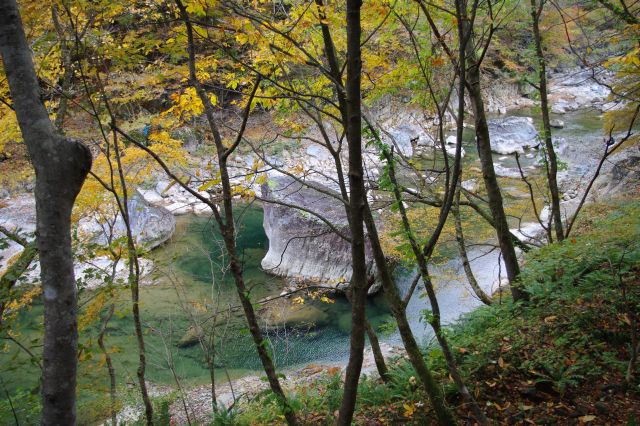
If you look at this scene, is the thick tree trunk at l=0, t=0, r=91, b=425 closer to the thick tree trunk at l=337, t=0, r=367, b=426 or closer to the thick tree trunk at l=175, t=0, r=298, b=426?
the thick tree trunk at l=337, t=0, r=367, b=426

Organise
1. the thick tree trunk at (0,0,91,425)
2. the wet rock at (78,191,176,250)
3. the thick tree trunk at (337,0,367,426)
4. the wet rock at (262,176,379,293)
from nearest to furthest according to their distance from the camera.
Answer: the thick tree trunk at (0,0,91,425) < the thick tree trunk at (337,0,367,426) < the wet rock at (262,176,379,293) < the wet rock at (78,191,176,250)

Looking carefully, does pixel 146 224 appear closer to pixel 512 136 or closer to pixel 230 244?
pixel 230 244

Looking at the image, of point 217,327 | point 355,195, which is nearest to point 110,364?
point 217,327

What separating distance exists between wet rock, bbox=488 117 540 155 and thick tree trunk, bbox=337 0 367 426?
2210 centimetres

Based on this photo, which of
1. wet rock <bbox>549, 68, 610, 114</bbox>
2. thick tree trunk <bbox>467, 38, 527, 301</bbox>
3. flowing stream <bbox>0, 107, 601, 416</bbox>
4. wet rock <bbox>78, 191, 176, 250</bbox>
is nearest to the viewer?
thick tree trunk <bbox>467, 38, 527, 301</bbox>

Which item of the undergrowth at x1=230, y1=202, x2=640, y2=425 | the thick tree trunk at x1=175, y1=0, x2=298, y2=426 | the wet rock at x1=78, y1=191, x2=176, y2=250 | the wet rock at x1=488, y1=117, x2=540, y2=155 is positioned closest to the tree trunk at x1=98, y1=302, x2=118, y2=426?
the undergrowth at x1=230, y1=202, x2=640, y2=425

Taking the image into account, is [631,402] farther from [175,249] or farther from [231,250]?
[175,249]

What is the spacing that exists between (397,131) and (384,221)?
1131 cm

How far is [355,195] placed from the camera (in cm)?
203

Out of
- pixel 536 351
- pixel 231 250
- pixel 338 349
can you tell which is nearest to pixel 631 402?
pixel 536 351

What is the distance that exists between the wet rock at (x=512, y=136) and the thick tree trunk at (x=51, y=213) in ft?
75.3

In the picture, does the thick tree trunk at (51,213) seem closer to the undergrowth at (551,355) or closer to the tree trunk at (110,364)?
the undergrowth at (551,355)

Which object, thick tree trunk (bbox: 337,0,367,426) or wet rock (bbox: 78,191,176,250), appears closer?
thick tree trunk (bbox: 337,0,367,426)

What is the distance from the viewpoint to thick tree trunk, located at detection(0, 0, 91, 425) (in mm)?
1664
